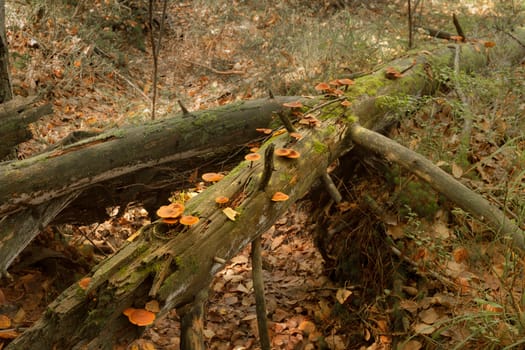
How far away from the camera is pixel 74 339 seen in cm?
200

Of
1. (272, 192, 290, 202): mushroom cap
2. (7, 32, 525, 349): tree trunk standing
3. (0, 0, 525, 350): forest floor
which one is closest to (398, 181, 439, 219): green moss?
(0, 0, 525, 350): forest floor

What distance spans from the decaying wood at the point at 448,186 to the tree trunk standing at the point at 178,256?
289 mm

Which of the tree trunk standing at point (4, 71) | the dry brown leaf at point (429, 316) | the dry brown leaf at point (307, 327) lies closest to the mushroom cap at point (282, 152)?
the dry brown leaf at point (429, 316)

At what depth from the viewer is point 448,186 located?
9.06 feet

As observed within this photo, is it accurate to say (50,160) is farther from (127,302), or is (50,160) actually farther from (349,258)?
(349,258)

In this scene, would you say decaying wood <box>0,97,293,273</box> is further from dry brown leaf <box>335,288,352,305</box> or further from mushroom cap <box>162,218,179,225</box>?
dry brown leaf <box>335,288,352,305</box>

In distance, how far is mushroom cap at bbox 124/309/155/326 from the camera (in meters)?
1.96

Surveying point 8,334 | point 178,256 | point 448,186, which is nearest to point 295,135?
point 448,186

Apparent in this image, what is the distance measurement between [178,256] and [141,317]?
13.4 inches

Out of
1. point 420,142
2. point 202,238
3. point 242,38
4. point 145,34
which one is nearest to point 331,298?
point 420,142

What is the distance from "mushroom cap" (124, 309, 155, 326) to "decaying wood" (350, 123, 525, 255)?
73.7 inches

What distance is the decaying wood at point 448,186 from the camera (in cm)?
252

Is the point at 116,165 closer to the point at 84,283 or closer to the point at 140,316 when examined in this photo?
the point at 84,283

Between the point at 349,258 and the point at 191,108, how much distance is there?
3779 mm
